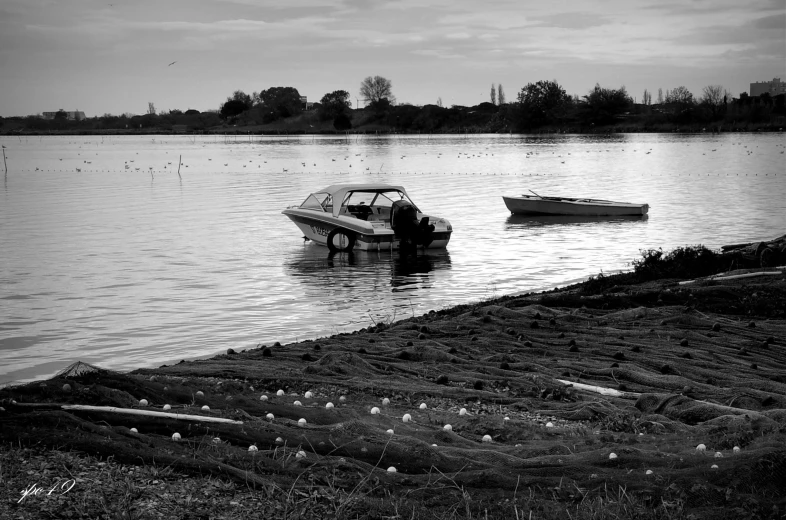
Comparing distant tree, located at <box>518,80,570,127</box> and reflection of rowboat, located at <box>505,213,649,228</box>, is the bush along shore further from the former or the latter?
distant tree, located at <box>518,80,570,127</box>

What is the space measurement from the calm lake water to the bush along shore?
470 centimetres

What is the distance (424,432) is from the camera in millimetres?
5773

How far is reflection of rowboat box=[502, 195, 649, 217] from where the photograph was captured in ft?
99.5

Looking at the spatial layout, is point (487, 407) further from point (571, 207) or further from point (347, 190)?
point (571, 207)

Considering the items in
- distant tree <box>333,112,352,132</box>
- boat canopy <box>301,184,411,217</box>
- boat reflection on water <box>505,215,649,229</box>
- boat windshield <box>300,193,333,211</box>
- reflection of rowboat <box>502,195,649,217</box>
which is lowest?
boat reflection on water <box>505,215,649,229</box>

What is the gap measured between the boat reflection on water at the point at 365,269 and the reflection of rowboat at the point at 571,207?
8.89 meters

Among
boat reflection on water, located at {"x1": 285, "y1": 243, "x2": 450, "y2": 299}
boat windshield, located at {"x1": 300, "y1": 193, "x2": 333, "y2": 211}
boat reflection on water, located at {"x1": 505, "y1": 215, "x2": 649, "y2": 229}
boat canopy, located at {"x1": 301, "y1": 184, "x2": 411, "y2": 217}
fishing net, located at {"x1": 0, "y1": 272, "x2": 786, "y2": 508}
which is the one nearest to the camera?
fishing net, located at {"x1": 0, "y1": 272, "x2": 786, "y2": 508}

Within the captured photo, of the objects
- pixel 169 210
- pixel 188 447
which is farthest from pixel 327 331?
pixel 169 210

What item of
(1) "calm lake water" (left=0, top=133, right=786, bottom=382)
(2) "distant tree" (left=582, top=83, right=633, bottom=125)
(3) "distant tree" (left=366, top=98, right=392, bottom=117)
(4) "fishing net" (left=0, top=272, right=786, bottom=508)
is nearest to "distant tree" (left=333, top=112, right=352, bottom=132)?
(3) "distant tree" (left=366, top=98, right=392, bottom=117)

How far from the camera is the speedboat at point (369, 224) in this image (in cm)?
2258

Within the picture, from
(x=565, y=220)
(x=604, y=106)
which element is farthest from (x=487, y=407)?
(x=604, y=106)

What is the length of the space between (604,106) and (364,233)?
154134 mm

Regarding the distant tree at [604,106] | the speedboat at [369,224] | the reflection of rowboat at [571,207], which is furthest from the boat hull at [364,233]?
the distant tree at [604,106]

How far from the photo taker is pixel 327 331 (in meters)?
13.8
